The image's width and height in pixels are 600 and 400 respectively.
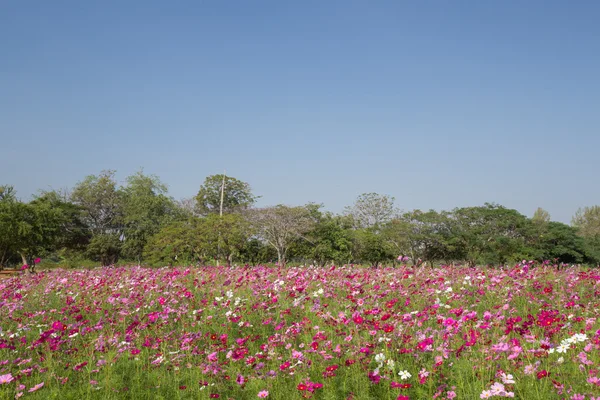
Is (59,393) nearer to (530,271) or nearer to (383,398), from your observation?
(383,398)

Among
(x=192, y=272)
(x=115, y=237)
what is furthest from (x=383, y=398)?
(x=115, y=237)

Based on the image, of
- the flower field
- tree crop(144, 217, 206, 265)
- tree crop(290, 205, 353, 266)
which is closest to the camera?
the flower field

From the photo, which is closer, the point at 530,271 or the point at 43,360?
the point at 43,360

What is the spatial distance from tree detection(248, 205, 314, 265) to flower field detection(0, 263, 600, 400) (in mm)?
25000

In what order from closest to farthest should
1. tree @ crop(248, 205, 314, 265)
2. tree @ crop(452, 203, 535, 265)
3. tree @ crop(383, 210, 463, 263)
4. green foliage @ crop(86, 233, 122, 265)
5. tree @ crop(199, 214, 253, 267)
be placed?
tree @ crop(199, 214, 253, 267) < tree @ crop(248, 205, 314, 265) < tree @ crop(452, 203, 535, 265) < tree @ crop(383, 210, 463, 263) < green foliage @ crop(86, 233, 122, 265)

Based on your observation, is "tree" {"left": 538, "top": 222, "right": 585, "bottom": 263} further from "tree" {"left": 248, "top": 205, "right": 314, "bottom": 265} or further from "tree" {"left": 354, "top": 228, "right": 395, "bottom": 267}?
"tree" {"left": 248, "top": 205, "right": 314, "bottom": 265}

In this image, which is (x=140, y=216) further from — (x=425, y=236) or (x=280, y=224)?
(x=425, y=236)

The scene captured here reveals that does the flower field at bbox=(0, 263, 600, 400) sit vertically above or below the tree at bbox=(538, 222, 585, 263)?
below

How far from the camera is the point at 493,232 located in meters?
38.3

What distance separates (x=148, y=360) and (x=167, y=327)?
1329 millimetres

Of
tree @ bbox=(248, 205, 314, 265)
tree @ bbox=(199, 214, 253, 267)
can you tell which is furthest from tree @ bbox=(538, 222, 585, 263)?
tree @ bbox=(199, 214, 253, 267)

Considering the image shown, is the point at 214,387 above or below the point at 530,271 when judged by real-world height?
below

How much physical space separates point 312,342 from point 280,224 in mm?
29706

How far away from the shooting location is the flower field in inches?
156
